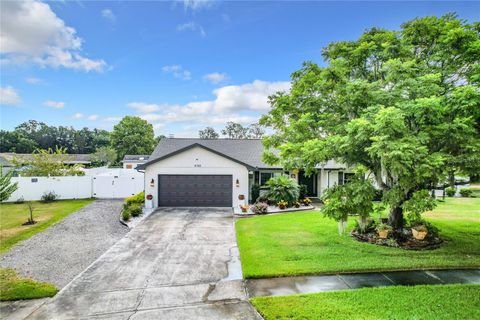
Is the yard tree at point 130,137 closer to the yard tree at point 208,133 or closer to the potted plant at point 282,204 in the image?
the yard tree at point 208,133

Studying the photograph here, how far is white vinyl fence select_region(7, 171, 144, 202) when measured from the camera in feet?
62.2

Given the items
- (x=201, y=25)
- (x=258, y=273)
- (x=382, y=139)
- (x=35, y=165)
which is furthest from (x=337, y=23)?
(x=35, y=165)

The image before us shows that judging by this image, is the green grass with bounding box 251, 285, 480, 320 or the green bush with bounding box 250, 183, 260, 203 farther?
the green bush with bounding box 250, 183, 260, 203

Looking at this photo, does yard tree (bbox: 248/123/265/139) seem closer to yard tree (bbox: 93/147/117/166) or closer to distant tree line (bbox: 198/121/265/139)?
distant tree line (bbox: 198/121/265/139)

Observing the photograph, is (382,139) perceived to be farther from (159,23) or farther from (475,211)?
(475,211)

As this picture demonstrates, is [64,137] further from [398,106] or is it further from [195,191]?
[398,106]

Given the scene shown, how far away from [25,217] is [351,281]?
54.1 ft

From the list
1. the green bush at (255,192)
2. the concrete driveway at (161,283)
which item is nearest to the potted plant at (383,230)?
the concrete driveway at (161,283)

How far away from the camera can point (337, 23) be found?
13.2 metres

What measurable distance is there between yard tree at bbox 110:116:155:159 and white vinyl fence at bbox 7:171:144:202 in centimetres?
3798

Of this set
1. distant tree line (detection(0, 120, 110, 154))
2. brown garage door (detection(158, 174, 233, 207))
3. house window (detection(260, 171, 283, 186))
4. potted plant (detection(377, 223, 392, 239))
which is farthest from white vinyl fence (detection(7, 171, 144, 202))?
distant tree line (detection(0, 120, 110, 154))

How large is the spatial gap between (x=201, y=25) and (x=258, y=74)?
24.5 ft

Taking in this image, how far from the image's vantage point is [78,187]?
2019 centimetres

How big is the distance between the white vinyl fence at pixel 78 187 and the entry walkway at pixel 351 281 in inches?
660
